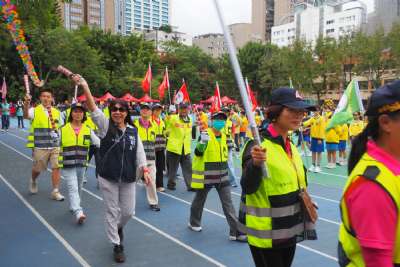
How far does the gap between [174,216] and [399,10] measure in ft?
213

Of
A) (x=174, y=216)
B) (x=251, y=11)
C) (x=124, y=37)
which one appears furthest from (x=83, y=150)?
(x=251, y=11)

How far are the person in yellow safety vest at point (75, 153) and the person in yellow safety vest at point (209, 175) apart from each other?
1.83 meters

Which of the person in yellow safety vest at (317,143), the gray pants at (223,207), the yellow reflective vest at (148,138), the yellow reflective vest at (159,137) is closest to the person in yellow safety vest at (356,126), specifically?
the person in yellow safety vest at (317,143)

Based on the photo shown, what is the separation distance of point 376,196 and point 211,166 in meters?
4.78

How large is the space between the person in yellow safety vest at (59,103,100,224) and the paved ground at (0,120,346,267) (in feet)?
1.36

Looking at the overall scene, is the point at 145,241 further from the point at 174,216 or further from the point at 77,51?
the point at 77,51

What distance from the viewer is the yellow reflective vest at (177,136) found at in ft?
31.2

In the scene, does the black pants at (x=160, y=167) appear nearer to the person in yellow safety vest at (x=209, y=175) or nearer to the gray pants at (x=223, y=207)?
the person in yellow safety vest at (x=209, y=175)

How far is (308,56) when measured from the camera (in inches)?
1746

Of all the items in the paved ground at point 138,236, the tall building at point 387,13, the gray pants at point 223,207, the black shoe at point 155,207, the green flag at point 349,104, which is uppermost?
the tall building at point 387,13

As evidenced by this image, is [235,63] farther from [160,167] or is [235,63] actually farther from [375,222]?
[160,167]

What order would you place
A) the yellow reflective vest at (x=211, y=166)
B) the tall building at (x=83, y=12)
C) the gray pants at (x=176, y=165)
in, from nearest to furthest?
the yellow reflective vest at (x=211, y=166) → the gray pants at (x=176, y=165) → the tall building at (x=83, y=12)

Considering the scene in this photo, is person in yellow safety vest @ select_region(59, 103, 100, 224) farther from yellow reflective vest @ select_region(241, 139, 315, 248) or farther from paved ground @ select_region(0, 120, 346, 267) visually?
yellow reflective vest @ select_region(241, 139, 315, 248)

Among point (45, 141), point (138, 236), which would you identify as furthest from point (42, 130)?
point (138, 236)
